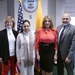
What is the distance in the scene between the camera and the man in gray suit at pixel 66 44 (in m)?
2.96

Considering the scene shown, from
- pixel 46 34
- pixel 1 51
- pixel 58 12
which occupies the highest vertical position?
pixel 58 12

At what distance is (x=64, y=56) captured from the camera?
3082 millimetres

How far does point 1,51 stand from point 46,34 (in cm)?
85

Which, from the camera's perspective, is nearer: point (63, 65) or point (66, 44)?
point (66, 44)

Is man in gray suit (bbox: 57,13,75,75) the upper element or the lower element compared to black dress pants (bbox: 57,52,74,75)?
upper

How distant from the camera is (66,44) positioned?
303 centimetres

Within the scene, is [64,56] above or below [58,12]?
below

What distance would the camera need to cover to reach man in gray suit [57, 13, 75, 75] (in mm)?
2959

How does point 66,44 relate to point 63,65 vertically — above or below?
above

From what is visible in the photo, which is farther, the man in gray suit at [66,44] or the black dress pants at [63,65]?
the black dress pants at [63,65]

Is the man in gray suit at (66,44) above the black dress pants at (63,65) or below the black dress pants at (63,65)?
above

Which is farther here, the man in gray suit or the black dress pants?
the black dress pants

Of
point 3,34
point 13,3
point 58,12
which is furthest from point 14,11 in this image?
point 3,34

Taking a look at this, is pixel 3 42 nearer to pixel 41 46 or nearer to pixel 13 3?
pixel 41 46
